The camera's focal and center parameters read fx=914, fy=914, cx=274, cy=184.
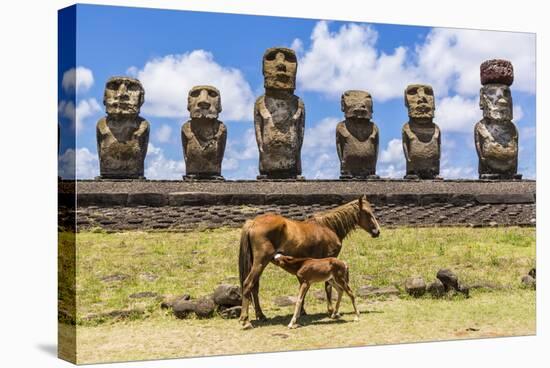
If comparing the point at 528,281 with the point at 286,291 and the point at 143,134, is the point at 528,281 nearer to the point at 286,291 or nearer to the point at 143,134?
the point at 286,291

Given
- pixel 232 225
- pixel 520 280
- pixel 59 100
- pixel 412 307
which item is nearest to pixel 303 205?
pixel 232 225

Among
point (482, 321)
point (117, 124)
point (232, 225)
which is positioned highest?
point (117, 124)

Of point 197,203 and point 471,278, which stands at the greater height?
point 197,203

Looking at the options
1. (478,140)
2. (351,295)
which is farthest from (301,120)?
(351,295)

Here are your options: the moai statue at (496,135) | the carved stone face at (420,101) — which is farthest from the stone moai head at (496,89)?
the carved stone face at (420,101)

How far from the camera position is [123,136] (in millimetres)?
18328

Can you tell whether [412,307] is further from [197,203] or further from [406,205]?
[197,203]

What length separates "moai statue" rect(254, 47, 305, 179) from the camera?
61.5 feet

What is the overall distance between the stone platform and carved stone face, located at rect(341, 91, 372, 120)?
1643mm

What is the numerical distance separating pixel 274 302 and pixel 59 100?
4.42m

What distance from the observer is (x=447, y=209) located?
17422 millimetres

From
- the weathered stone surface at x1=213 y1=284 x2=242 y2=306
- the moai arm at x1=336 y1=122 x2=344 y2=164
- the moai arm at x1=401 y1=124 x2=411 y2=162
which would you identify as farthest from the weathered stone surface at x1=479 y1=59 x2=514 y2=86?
the weathered stone surface at x1=213 y1=284 x2=242 y2=306

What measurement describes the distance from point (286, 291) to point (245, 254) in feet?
4.11

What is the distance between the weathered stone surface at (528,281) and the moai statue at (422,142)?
154 inches
